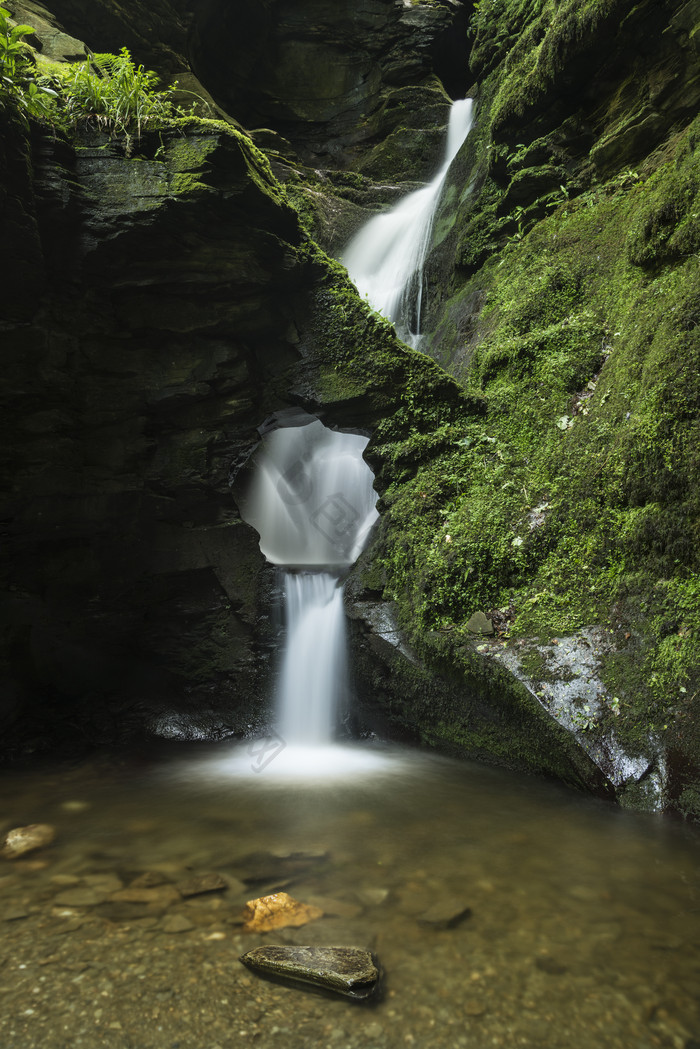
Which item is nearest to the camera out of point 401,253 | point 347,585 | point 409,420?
point 347,585

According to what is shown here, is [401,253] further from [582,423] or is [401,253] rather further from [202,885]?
[202,885]

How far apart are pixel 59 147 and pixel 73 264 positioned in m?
1.01

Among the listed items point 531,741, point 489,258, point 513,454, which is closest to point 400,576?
point 513,454

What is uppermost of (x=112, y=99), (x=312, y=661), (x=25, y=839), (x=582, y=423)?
(x=112, y=99)

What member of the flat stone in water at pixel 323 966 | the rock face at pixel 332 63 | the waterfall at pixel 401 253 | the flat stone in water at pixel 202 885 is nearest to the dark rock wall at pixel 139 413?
the waterfall at pixel 401 253

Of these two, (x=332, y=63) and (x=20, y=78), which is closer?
(x=20, y=78)

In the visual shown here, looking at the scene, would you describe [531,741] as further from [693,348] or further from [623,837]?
[693,348]

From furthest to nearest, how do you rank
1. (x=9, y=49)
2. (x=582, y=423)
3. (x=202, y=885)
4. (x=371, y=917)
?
(x=582, y=423) < (x=9, y=49) < (x=202, y=885) < (x=371, y=917)

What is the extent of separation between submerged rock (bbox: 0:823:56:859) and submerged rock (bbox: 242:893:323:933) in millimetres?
1610

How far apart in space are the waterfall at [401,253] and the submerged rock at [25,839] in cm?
820

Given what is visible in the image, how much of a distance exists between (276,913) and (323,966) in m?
0.50

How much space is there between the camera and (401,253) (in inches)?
424

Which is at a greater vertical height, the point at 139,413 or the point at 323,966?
the point at 139,413

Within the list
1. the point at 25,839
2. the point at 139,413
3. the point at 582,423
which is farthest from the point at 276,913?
the point at 139,413
